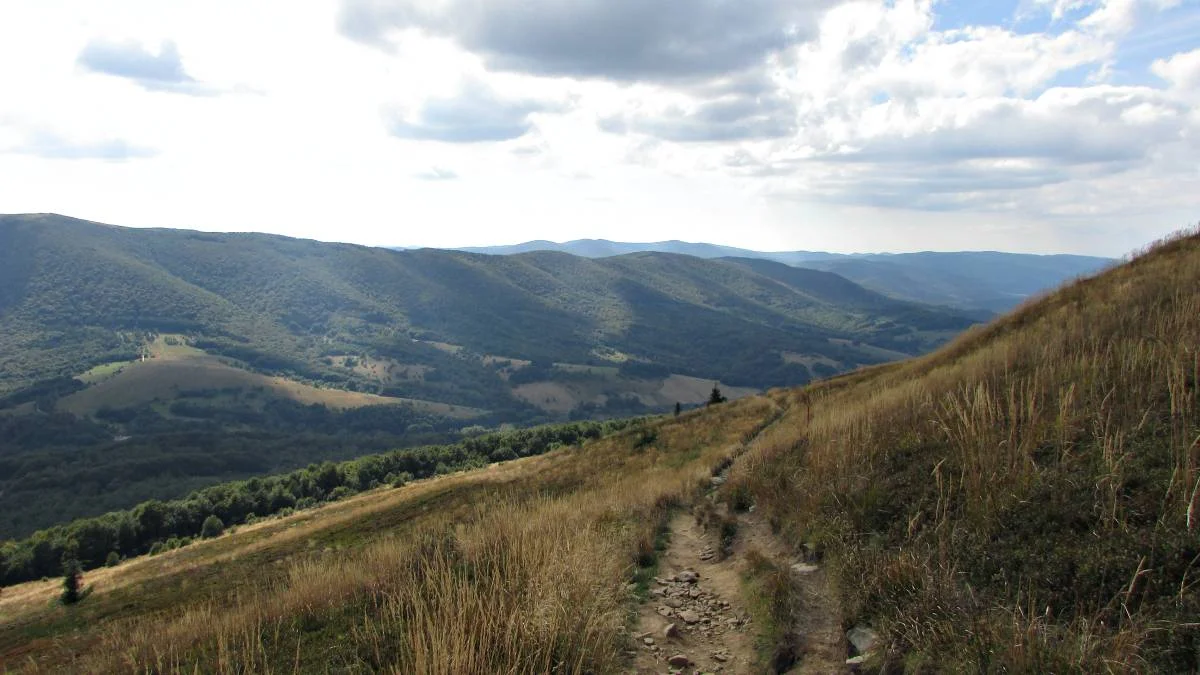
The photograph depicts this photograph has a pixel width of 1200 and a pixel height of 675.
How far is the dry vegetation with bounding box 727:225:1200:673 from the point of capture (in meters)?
3.75

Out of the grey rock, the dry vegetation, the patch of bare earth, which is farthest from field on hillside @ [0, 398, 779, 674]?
the dry vegetation

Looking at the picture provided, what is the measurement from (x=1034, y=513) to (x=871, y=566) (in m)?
1.44

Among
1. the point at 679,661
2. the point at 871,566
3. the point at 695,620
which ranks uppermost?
the point at 871,566

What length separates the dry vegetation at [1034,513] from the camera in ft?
12.3

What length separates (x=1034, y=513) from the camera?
512 cm

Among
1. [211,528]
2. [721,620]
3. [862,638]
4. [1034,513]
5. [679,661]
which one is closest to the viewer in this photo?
[862,638]

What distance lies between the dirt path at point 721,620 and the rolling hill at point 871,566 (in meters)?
0.03

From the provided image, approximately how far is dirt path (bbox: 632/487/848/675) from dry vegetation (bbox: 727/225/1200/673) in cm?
36

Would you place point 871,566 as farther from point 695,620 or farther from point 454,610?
Answer: point 454,610

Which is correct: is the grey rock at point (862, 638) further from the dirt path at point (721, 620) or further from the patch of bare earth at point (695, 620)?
the patch of bare earth at point (695, 620)

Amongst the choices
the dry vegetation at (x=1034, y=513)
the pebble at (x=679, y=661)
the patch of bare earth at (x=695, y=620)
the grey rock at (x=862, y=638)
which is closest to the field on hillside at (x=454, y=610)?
the patch of bare earth at (x=695, y=620)

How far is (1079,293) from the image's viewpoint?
57.2 ft

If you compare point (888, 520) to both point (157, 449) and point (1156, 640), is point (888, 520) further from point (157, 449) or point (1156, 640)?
A: point (157, 449)

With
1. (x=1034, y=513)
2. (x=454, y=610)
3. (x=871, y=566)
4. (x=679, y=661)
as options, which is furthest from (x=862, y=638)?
(x=454, y=610)
